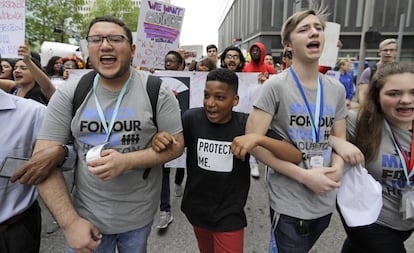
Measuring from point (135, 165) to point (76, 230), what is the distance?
1.32 ft

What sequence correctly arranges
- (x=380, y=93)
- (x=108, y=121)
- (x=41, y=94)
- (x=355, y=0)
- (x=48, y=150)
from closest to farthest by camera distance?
(x=48, y=150) → (x=108, y=121) → (x=380, y=93) → (x=41, y=94) → (x=355, y=0)

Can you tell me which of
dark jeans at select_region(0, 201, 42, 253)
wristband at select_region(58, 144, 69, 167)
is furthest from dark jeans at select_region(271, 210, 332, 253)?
dark jeans at select_region(0, 201, 42, 253)

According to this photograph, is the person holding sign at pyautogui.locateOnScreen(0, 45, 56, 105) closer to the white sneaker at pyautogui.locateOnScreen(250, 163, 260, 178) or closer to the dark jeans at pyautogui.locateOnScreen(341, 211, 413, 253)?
the white sneaker at pyautogui.locateOnScreen(250, 163, 260, 178)

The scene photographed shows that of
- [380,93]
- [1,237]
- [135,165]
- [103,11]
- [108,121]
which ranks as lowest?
[1,237]

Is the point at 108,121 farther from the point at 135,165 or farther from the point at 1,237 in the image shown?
the point at 1,237

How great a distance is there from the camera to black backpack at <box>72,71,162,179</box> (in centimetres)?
149

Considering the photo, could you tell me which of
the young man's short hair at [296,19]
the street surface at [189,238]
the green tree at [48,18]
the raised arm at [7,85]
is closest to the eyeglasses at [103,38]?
the young man's short hair at [296,19]

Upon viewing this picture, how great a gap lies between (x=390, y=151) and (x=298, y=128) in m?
0.63

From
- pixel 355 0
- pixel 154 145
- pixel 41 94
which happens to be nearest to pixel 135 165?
pixel 154 145

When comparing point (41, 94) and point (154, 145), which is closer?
point (154, 145)

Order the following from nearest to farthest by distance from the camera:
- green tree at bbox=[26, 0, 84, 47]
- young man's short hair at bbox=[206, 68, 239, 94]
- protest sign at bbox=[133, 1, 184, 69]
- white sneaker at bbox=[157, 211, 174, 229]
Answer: young man's short hair at bbox=[206, 68, 239, 94] < white sneaker at bbox=[157, 211, 174, 229] < protest sign at bbox=[133, 1, 184, 69] < green tree at bbox=[26, 0, 84, 47]

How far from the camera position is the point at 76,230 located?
1.40 m

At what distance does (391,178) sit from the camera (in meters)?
1.81

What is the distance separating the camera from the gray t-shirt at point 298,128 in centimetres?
164
